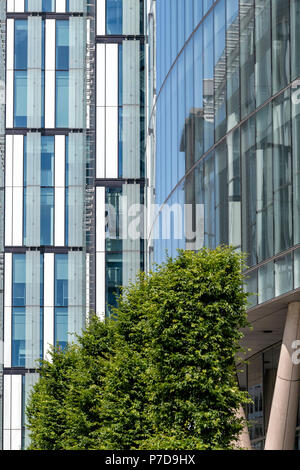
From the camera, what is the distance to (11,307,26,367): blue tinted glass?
80.4 meters

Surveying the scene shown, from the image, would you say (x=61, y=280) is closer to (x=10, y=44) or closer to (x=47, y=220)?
(x=47, y=220)

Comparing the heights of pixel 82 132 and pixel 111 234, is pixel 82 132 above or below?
above

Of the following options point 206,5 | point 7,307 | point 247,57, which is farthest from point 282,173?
point 7,307

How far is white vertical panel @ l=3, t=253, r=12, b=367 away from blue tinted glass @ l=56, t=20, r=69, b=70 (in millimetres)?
15032

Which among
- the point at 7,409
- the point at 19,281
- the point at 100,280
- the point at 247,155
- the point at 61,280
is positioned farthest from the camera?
the point at 19,281

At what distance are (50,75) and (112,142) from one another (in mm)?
8153

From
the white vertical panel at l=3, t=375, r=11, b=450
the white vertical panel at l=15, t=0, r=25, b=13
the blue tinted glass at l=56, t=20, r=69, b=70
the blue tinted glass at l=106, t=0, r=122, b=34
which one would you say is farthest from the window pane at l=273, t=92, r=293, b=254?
the white vertical panel at l=15, t=0, r=25, b=13

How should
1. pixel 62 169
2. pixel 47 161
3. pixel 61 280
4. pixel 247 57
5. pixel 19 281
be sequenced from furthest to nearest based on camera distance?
pixel 47 161 < pixel 62 169 < pixel 19 281 < pixel 61 280 < pixel 247 57

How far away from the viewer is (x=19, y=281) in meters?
82.1

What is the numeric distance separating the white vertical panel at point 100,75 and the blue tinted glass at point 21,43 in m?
6.42

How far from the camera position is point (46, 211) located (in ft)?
271
